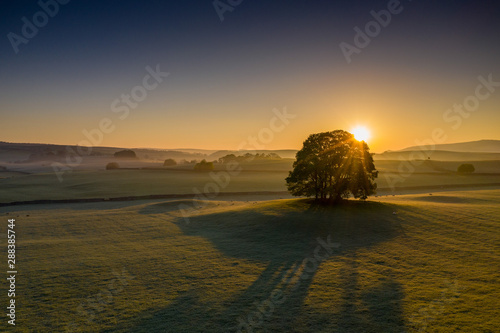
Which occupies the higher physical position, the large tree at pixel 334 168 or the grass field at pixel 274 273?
the large tree at pixel 334 168

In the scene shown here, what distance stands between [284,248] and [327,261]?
11.3ft

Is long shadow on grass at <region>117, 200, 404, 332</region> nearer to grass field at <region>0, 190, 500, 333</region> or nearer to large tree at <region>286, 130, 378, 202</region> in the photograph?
grass field at <region>0, 190, 500, 333</region>

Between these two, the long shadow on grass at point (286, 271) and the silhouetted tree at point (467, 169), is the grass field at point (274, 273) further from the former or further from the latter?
the silhouetted tree at point (467, 169)

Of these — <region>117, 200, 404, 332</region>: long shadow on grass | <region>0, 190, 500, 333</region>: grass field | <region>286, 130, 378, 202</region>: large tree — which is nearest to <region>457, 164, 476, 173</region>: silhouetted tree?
<region>0, 190, 500, 333</region>: grass field

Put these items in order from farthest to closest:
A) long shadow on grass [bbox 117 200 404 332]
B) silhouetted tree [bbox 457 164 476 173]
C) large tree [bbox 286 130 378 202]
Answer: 1. silhouetted tree [bbox 457 164 476 173]
2. large tree [bbox 286 130 378 202]
3. long shadow on grass [bbox 117 200 404 332]

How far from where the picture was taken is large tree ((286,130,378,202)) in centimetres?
2830

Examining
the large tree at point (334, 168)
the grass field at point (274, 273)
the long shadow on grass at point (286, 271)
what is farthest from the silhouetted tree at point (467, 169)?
the long shadow on grass at point (286, 271)

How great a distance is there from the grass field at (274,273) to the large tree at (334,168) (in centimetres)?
278

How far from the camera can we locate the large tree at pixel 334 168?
28.3 metres

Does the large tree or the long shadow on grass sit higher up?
the large tree

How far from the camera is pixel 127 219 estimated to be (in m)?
30.0

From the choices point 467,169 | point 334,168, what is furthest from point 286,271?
point 467,169

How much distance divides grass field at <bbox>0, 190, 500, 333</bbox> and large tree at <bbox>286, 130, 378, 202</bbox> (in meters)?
2.78

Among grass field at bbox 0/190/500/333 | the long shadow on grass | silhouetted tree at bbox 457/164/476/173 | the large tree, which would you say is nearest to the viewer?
the long shadow on grass
